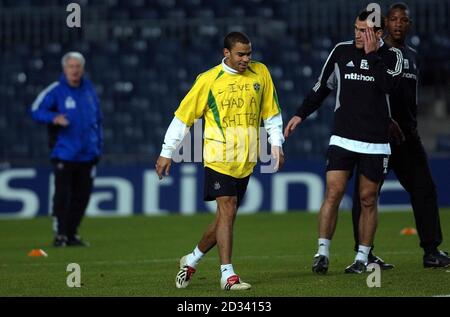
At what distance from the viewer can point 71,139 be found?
1473cm

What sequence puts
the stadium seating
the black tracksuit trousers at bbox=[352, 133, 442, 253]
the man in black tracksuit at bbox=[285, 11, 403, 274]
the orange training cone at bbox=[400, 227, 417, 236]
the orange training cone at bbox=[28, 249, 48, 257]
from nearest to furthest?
the man in black tracksuit at bbox=[285, 11, 403, 274] < the black tracksuit trousers at bbox=[352, 133, 442, 253] < the orange training cone at bbox=[28, 249, 48, 257] < the orange training cone at bbox=[400, 227, 417, 236] < the stadium seating

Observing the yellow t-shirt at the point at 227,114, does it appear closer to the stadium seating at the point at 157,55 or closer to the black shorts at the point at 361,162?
the black shorts at the point at 361,162

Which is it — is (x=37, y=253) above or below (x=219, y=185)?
below

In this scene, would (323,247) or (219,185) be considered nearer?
(219,185)

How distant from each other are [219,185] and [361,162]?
1.54 metres

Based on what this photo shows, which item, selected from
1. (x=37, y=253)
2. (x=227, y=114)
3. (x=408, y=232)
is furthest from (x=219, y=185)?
(x=408, y=232)

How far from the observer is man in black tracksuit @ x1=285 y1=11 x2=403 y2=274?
33.5ft

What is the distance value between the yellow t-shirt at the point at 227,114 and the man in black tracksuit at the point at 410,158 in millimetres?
1650

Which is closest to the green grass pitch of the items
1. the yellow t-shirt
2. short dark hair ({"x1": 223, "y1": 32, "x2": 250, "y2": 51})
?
the yellow t-shirt

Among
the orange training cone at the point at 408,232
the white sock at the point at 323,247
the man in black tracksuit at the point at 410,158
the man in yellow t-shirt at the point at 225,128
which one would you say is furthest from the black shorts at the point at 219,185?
the orange training cone at the point at 408,232

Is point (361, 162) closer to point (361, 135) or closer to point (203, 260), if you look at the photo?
point (361, 135)

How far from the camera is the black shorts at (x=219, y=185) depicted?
934 cm

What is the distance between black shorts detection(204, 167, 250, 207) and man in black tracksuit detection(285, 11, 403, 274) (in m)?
1.03

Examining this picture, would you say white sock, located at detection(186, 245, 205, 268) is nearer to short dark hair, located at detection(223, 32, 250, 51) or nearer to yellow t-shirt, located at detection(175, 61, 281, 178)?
yellow t-shirt, located at detection(175, 61, 281, 178)
